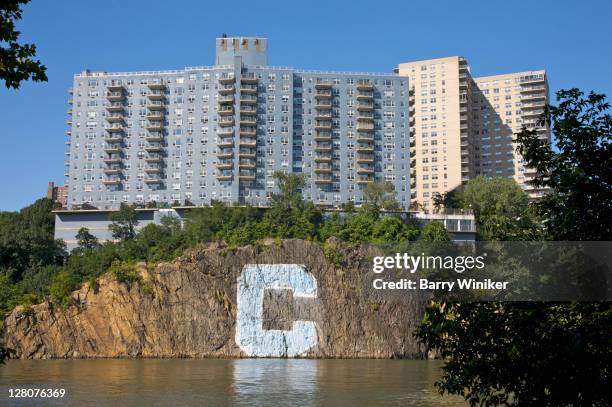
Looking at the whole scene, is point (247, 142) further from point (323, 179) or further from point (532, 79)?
point (532, 79)

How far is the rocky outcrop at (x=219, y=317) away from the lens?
81312mm

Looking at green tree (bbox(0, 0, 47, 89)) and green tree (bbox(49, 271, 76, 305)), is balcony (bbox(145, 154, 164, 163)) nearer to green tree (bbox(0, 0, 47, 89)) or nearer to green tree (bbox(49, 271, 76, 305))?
green tree (bbox(49, 271, 76, 305))

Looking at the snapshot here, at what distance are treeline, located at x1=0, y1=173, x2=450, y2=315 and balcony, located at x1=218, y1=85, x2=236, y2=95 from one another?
19.0 metres

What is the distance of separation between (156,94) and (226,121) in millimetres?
13519

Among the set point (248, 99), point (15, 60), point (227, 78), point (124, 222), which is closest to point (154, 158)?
point (124, 222)

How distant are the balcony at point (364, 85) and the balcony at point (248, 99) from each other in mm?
18780

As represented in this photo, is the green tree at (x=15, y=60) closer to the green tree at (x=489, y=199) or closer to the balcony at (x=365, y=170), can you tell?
the green tree at (x=489, y=199)

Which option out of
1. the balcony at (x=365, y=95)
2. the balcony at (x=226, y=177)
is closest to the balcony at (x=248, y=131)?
the balcony at (x=226, y=177)

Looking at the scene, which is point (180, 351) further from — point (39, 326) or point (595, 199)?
point (595, 199)

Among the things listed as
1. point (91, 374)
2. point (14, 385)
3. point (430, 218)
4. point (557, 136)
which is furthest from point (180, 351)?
point (557, 136)

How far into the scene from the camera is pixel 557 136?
1326cm

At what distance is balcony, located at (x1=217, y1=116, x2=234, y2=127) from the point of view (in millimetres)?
112375

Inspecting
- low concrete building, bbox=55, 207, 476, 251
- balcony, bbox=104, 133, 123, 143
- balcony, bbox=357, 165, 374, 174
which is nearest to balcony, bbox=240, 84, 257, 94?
balcony, bbox=357, 165, 374, 174

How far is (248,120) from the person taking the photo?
372ft
